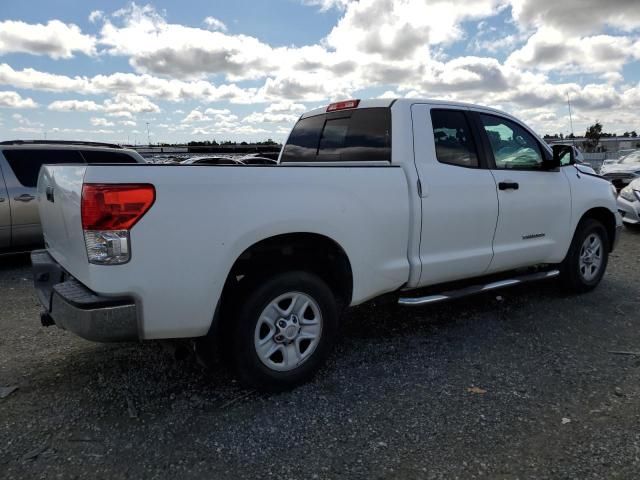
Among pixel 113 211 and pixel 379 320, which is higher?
pixel 113 211

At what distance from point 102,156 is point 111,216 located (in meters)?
5.88

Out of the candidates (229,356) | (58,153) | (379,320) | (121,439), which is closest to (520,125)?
(379,320)

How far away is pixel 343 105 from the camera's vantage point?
14.6ft

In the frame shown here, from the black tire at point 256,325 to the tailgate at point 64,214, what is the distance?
93cm

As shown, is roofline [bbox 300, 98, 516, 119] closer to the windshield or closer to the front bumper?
the front bumper

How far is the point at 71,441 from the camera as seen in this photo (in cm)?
278

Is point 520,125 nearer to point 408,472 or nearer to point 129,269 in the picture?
point 408,472

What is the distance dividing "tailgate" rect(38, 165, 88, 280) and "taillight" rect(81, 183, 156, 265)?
0.26 ft

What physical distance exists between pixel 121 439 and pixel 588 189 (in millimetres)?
4820

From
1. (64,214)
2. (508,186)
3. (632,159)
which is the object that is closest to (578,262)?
(508,186)

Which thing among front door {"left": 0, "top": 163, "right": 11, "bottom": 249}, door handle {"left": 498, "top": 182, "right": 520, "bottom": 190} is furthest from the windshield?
front door {"left": 0, "top": 163, "right": 11, "bottom": 249}

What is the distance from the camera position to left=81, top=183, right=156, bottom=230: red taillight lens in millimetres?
2576

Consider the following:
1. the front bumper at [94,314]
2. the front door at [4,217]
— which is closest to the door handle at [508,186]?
the front bumper at [94,314]

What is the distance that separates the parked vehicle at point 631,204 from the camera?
9.38m
